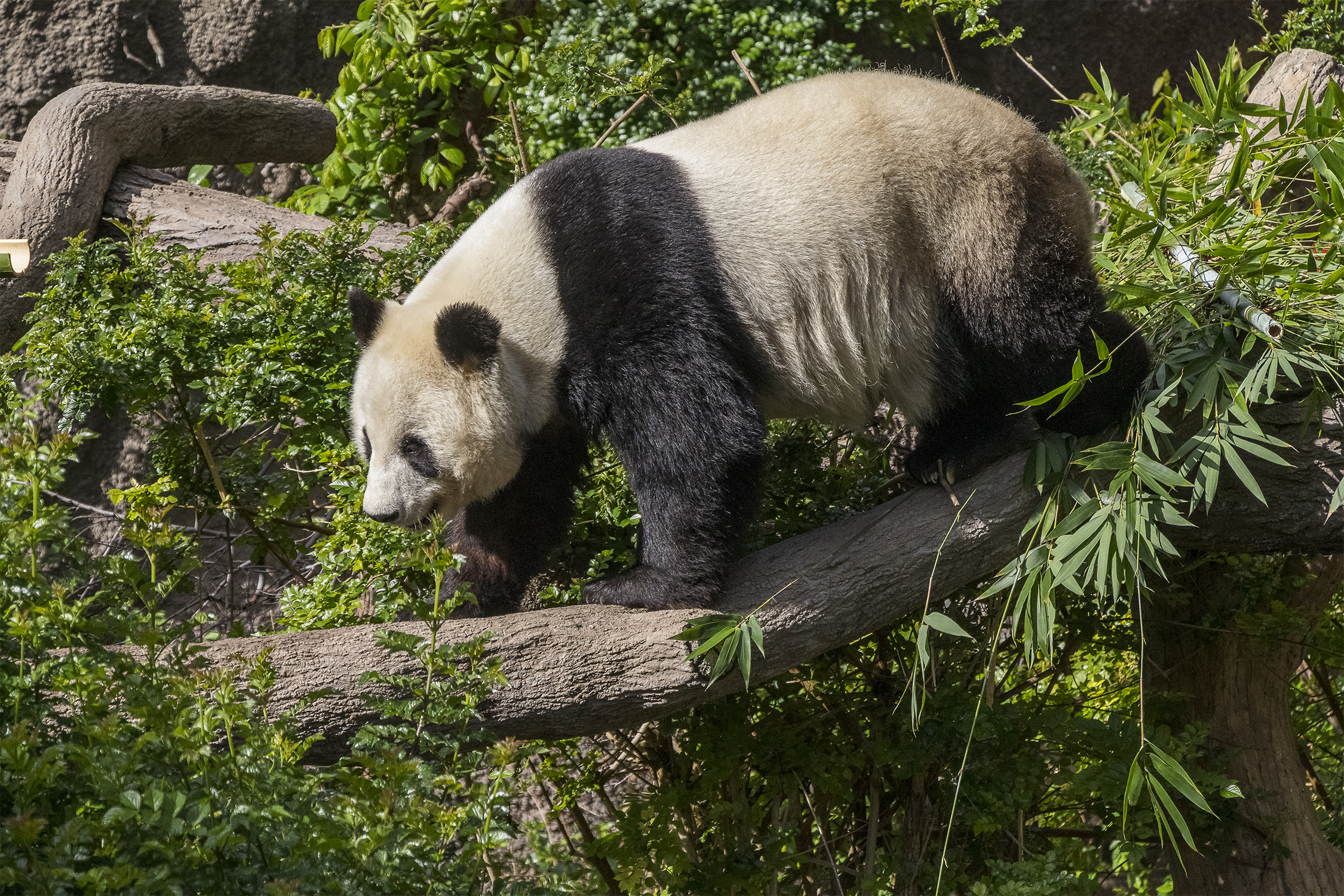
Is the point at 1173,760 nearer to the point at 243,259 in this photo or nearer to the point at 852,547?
the point at 852,547

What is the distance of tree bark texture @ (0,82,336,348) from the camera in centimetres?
418

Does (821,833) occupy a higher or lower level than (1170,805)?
lower

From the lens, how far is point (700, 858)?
10.8ft

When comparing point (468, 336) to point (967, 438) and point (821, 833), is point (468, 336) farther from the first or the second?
point (821, 833)

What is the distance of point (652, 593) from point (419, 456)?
72 cm

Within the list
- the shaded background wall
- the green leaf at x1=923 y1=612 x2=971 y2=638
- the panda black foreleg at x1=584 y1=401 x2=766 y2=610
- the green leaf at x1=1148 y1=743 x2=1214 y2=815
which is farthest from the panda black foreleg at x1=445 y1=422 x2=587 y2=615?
the shaded background wall

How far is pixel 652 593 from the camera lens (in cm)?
278

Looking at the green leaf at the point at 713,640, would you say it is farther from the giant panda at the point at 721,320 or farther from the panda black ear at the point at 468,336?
the panda black ear at the point at 468,336

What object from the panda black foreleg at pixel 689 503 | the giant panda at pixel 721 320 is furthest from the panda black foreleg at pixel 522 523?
the panda black foreleg at pixel 689 503

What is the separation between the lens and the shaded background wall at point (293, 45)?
239 inches

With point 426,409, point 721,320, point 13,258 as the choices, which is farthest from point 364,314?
point 721,320

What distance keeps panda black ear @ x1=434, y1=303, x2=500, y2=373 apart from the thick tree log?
0.67 meters

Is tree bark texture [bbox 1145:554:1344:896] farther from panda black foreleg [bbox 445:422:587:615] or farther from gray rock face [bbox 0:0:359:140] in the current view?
gray rock face [bbox 0:0:359:140]

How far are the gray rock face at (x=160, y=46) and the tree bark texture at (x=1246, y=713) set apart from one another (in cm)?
539
